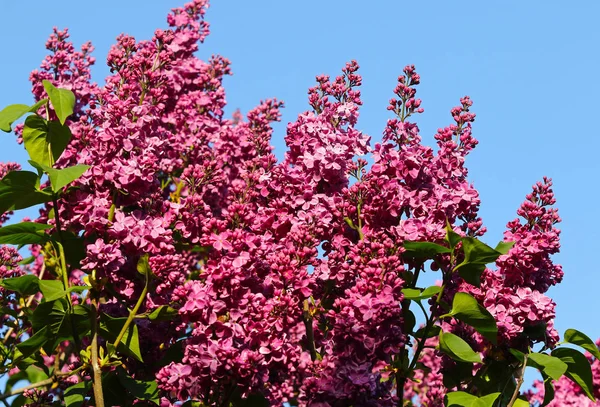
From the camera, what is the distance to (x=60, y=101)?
14.0 feet

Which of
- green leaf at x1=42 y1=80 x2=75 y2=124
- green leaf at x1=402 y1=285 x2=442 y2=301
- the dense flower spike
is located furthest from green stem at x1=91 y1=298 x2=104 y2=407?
green leaf at x1=402 y1=285 x2=442 y2=301

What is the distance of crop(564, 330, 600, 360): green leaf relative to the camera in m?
4.38

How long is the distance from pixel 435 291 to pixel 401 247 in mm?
259

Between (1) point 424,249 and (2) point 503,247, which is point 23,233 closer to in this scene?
(1) point 424,249

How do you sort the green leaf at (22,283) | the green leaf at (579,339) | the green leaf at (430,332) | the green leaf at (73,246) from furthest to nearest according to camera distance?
the green leaf at (73,246) < the green leaf at (430,332) < the green leaf at (579,339) < the green leaf at (22,283)

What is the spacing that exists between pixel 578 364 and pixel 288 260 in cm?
156

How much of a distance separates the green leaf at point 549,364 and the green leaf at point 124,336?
1.87m

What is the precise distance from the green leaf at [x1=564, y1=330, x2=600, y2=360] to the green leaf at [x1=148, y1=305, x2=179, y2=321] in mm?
1946

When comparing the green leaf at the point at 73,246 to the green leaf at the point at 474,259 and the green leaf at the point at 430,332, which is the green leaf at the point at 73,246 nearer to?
the green leaf at the point at 430,332

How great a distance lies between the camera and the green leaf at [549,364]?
4.06 meters

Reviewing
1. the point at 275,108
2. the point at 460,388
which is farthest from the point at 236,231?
the point at 275,108

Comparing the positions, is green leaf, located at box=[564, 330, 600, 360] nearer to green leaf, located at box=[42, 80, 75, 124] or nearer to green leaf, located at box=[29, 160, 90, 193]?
green leaf, located at box=[29, 160, 90, 193]

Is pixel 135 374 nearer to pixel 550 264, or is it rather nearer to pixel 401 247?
pixel 401 247

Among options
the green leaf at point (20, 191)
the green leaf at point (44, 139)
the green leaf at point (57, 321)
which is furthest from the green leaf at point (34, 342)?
the green leaf at point (44, 139)
